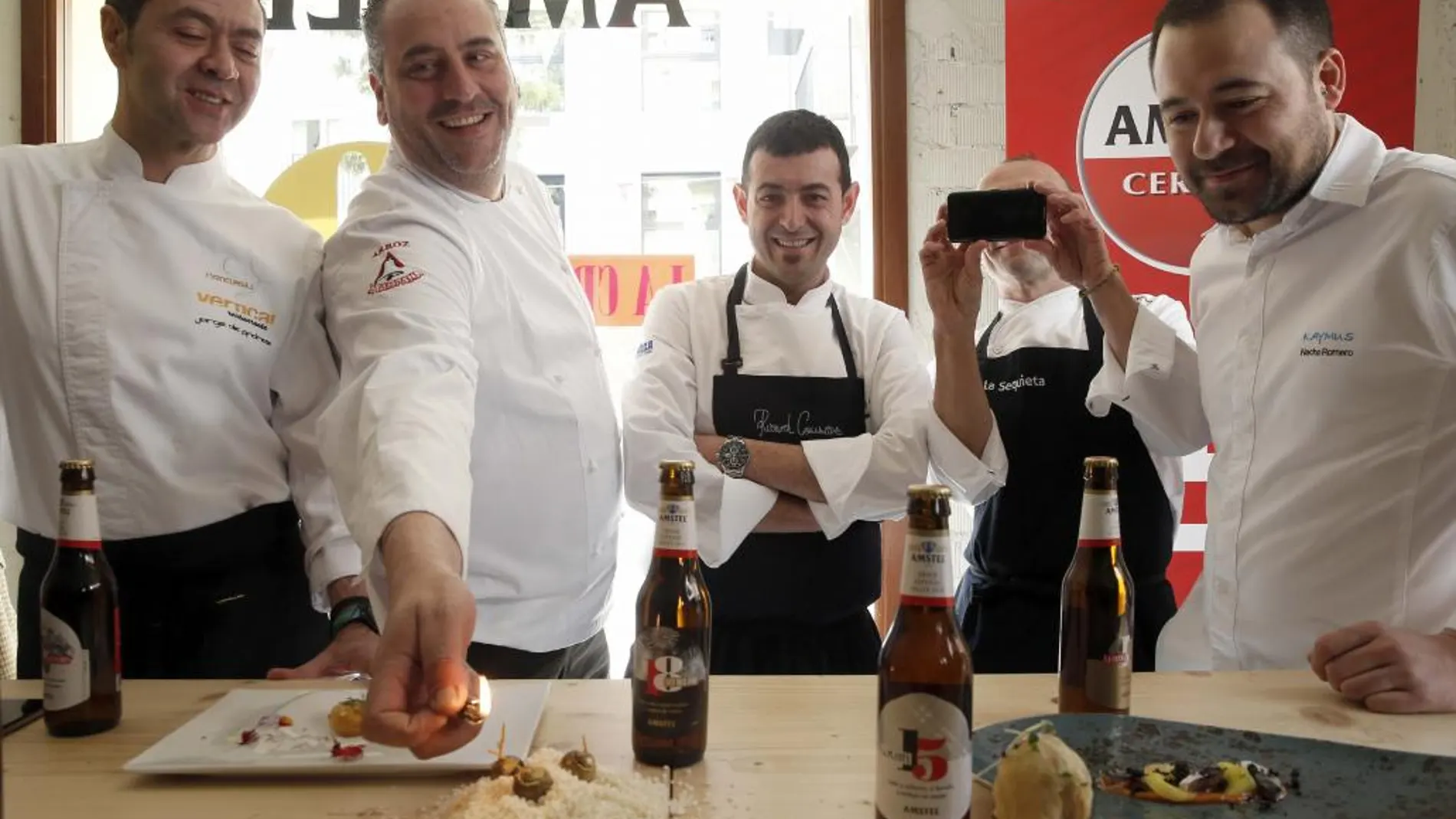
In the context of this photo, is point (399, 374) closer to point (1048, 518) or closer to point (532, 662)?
point (532, 662)

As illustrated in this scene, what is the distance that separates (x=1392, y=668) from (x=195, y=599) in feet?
5.35

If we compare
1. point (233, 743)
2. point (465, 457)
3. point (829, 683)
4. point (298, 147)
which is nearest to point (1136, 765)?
point (829, 683)

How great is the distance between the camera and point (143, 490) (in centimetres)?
166

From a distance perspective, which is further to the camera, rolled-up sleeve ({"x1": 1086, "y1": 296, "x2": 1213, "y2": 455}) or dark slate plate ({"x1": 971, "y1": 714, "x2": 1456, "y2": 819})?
rolled-up sleeve ({"x1": 1086, "y1": 296, "x2": 1213, "y2": 455})

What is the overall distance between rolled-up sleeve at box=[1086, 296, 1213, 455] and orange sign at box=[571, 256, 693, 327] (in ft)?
4.89

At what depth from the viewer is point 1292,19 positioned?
5.49ft

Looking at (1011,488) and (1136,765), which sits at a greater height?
(1011,488)

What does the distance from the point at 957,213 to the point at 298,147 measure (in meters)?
2.06

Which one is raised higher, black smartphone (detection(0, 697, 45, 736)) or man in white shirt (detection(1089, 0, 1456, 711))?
man in white shirt (detection(1089, 0, 1456, 711))

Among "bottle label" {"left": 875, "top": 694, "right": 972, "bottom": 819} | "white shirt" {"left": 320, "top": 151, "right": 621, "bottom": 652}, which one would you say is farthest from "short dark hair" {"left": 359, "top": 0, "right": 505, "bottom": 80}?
"bottle label" {"left": 875, "top": 694, "right": 972, "bottom": 819}

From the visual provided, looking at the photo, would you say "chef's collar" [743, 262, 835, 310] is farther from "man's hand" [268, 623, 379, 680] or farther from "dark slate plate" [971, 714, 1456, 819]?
"dark slate plate" [971, 714, 1456, 819]

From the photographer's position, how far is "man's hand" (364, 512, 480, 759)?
89 cm

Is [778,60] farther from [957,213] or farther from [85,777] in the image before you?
[85,777]

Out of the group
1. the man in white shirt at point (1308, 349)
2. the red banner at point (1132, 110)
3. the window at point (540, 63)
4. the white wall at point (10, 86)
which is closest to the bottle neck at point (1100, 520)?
the man in white shirt at point (1308, 349)
